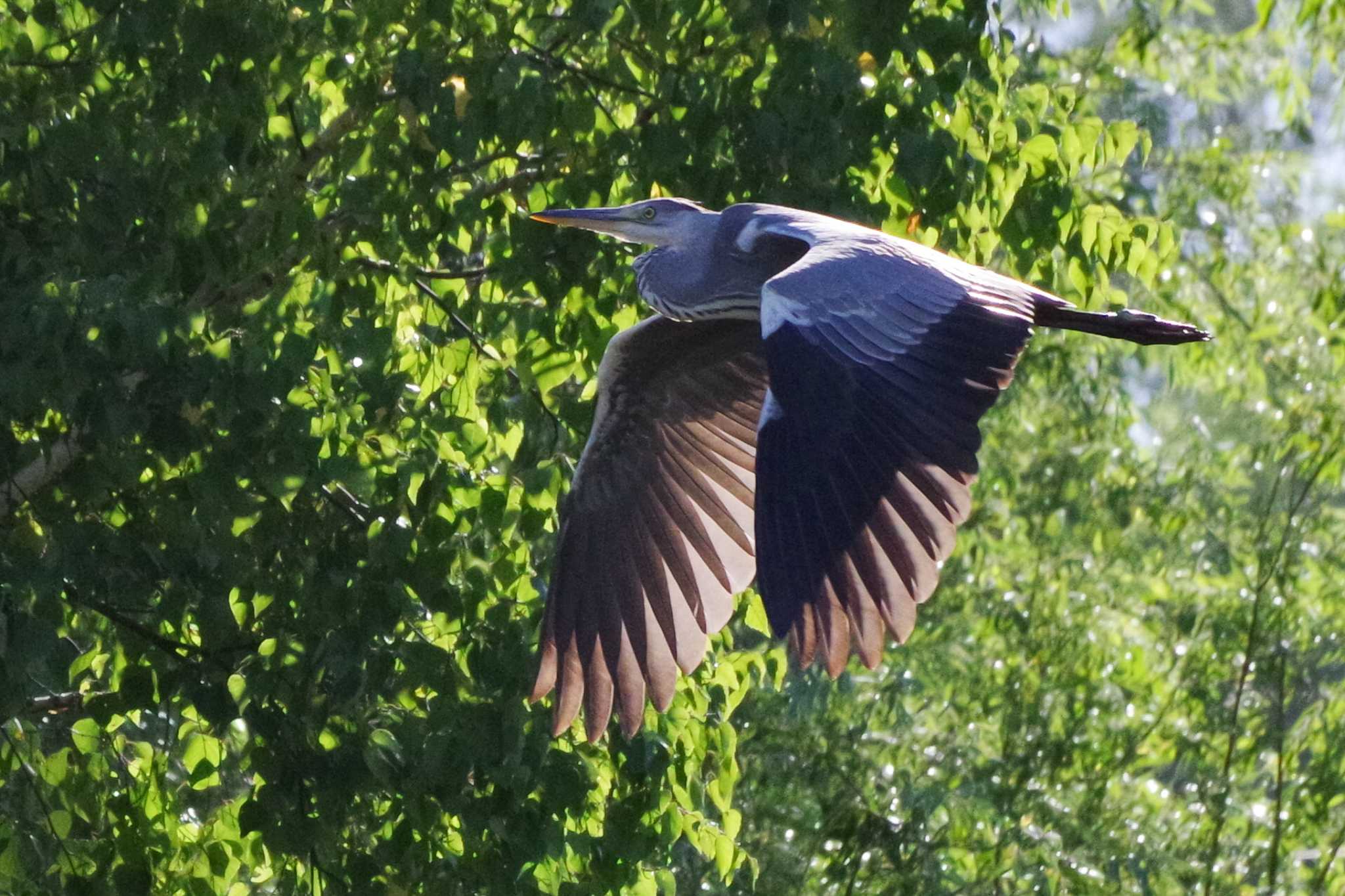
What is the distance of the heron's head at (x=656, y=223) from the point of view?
4.23m

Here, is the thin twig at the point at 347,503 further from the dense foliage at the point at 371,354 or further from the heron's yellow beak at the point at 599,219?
the heron's yellow beak at the point at 599,219

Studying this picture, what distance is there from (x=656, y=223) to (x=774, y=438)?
1124 mm

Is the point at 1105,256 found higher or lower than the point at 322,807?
higher

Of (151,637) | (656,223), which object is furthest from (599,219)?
(151,637)

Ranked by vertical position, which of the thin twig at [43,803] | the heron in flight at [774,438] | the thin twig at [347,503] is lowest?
the thin twig at [43,803]

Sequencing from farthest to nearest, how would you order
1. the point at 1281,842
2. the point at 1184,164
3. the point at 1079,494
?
the point at 1079,494
the point at 1184,164
the point at 1281,842

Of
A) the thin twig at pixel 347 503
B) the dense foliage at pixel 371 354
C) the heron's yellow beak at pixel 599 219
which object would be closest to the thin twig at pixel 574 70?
the dense foliage at pixel 371 354

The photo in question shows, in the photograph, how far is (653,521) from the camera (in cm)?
445

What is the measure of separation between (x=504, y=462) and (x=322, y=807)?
33.5 inches

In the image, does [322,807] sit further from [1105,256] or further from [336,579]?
[1105,256]

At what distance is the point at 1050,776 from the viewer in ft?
21.7

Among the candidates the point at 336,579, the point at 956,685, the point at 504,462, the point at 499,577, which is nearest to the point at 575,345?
the point at 504,462

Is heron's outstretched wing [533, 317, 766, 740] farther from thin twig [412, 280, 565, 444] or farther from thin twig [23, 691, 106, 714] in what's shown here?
thin twig [23, 691, 106, 714]

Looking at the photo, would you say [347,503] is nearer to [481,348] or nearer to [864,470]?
[481,348]
